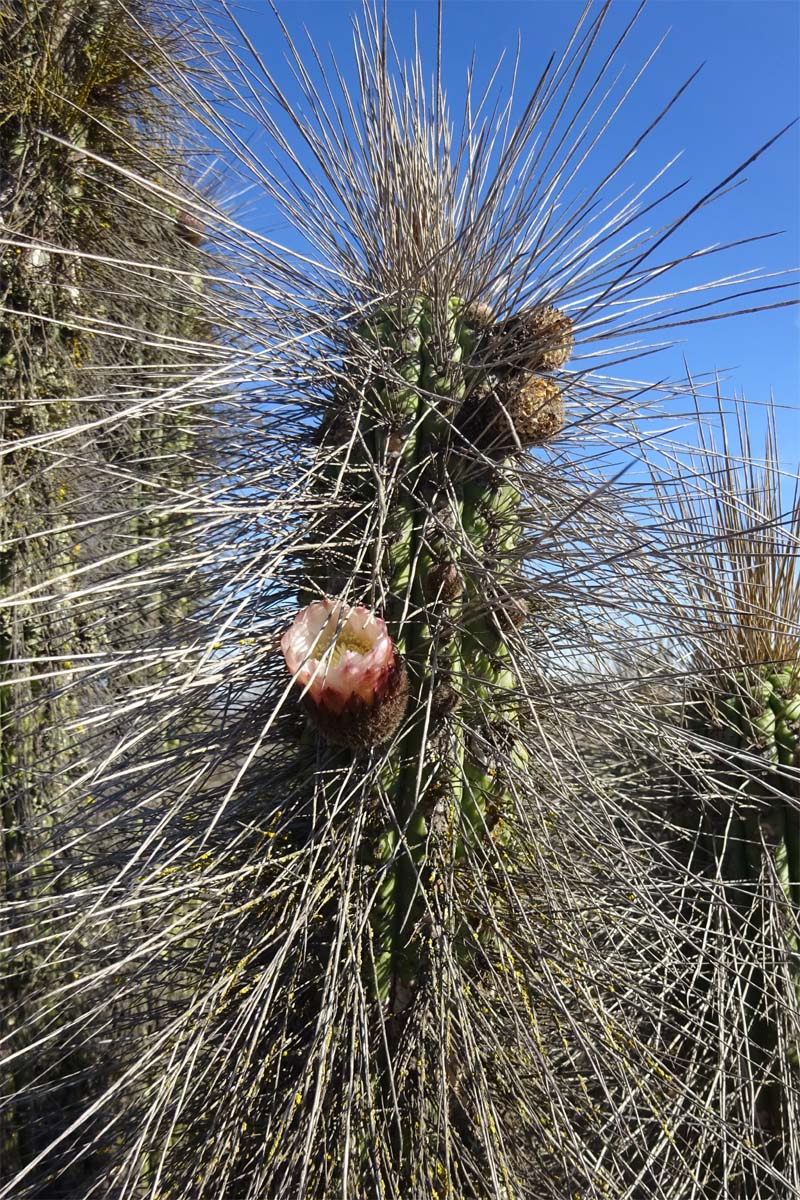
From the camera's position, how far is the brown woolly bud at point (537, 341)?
3.38ft

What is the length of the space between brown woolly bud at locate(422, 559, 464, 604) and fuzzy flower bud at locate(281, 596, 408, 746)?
0.13 metres

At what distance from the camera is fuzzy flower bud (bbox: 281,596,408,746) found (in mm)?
916

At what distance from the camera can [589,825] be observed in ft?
3.27

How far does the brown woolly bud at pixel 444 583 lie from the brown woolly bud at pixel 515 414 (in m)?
0.15

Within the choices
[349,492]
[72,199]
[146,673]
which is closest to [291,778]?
[349,492]

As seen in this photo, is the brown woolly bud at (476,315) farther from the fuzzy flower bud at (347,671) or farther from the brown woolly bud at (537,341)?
the fuzzy flower bud at (347,671)

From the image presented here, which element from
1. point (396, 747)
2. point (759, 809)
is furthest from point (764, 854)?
point (396, 747)

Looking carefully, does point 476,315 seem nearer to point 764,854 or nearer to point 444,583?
point 444,583

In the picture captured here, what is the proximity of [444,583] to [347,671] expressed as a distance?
0.20 m

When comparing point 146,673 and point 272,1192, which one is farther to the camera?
point 146,673

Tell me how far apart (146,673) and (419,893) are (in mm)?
1643

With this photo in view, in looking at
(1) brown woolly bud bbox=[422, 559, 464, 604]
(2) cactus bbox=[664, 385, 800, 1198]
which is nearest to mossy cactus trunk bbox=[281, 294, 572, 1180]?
(1) brown woolly bud bbox=[422, 559, 464, 604]

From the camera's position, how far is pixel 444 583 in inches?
41.5

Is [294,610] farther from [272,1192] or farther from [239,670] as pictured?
[272,1192]
